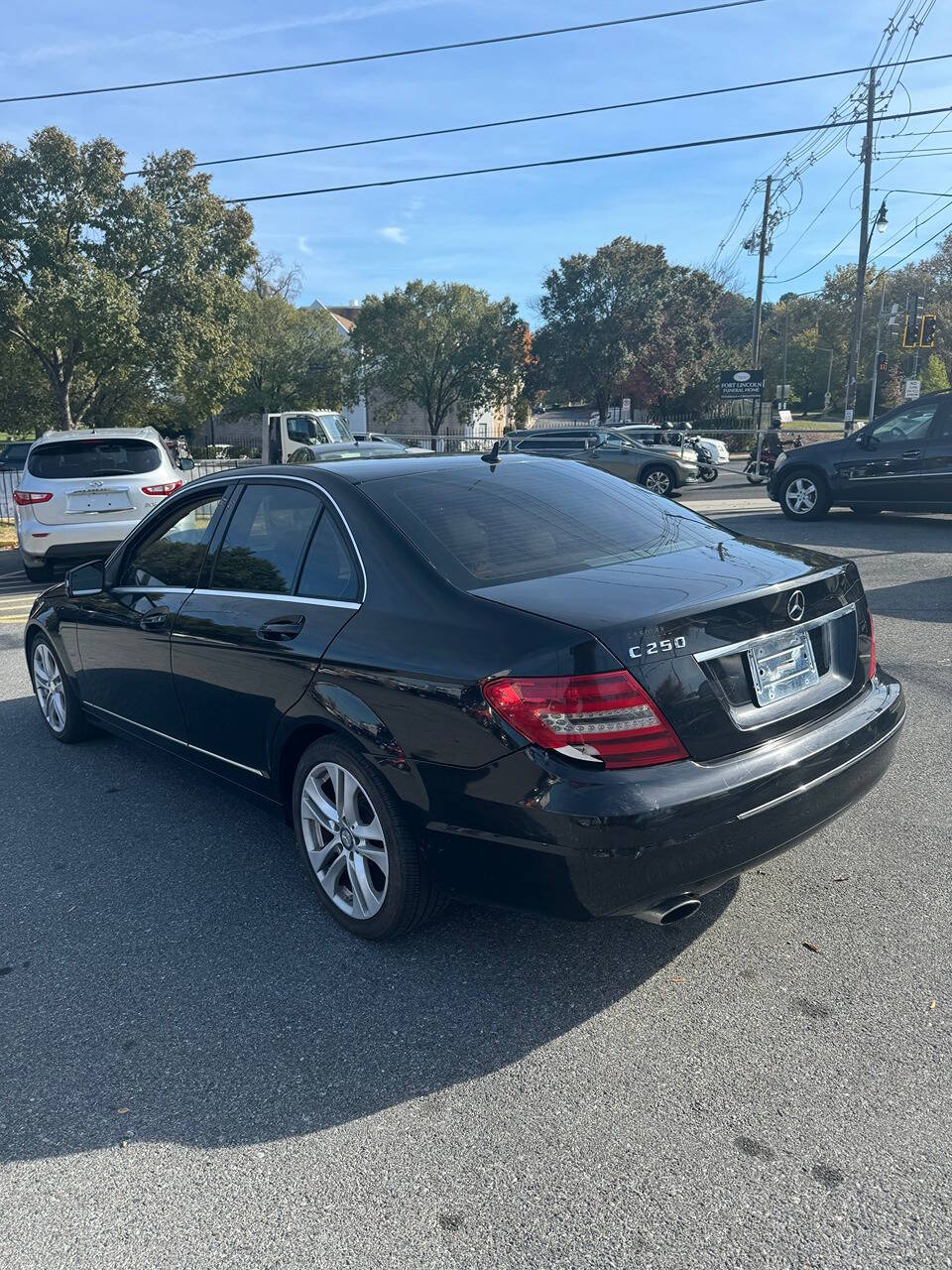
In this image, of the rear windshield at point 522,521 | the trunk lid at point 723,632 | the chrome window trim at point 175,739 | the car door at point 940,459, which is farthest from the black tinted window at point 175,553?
the car door at point 940,459

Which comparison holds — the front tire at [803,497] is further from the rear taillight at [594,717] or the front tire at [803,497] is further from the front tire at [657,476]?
the rear taillight at [594,717]

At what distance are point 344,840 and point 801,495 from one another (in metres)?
11.7

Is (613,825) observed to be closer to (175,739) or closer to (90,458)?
(175,739)

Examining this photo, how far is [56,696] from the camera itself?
5684 millimetres

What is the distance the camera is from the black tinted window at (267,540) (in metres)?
3.77

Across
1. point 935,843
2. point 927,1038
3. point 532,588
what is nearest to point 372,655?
point 532,588

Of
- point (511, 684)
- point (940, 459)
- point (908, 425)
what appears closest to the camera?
point (511, 684)

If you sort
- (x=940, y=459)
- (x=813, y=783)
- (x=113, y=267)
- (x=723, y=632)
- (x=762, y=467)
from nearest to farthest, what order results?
(x=723, y=632) < (x=813, y=783) < (x=940, y=459) < (x=113, y=267) < (x=762, y=467)

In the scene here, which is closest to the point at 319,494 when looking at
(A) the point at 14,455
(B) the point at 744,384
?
(B) the point at 744,384

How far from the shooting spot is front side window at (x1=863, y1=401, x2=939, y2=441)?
1223 cm

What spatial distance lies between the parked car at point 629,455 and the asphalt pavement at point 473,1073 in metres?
17.3

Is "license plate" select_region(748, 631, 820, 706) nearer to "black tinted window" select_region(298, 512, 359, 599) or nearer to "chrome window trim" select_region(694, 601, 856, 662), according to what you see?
"chrome window trim" select_region(694, 601, 856, 662)

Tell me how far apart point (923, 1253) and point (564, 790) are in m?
1.29

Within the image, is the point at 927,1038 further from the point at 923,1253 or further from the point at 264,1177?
the point at 264,1177
